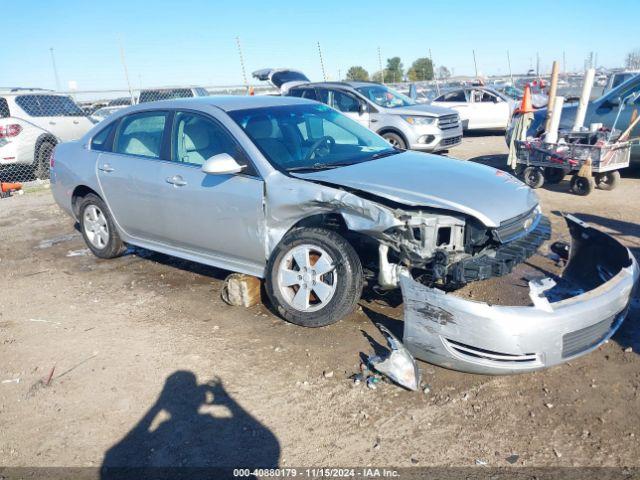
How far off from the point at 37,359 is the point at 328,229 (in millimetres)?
2357

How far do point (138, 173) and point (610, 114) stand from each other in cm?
764

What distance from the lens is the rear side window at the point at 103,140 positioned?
550 cm

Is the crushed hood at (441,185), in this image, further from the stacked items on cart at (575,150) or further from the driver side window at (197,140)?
the stacked items on cart at (575,150)

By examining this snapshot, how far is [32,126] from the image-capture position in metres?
11.1

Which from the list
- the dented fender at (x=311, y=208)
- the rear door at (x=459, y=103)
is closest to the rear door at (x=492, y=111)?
the rear door at (x=459, y=103)

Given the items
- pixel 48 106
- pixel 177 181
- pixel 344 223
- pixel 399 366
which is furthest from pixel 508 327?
pixel 48 106

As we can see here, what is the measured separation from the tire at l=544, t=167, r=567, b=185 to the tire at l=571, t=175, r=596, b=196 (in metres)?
0.71

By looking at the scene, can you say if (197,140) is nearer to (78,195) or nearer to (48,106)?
(78,195)

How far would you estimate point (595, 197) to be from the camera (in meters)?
7.79

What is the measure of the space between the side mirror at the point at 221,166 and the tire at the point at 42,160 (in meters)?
8.95

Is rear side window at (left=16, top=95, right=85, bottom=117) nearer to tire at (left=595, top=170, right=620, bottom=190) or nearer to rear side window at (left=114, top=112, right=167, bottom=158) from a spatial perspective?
rear side window at (left=114, top=112, right=167, bottom=158)

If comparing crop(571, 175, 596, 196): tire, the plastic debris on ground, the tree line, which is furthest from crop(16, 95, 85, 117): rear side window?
the tree line

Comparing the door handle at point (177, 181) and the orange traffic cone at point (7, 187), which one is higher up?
the door handle at point (177, 181)

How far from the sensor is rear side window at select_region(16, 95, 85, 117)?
11289mm
